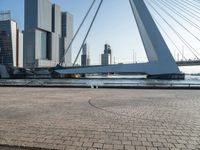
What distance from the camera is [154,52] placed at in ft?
99.6

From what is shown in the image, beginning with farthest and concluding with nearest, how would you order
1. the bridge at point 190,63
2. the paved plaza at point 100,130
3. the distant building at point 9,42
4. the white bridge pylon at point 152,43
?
the distant building at point 9,42 → the bridge at point 190,63 → the white bridge pylon at point 152,43 → the paved plaza at point 100,130

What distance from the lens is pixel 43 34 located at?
116 metres

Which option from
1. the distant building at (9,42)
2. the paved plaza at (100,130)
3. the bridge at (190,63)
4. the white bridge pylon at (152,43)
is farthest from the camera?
the distant building at (9,42)

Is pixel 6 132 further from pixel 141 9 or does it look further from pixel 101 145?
pixel 141 9

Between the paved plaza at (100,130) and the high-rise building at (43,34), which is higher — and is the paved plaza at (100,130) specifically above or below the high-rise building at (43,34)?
below

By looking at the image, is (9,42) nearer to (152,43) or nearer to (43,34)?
(43,34)

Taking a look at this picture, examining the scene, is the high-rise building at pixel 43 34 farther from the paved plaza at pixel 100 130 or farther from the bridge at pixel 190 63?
the paved plaza at pixel 100 130

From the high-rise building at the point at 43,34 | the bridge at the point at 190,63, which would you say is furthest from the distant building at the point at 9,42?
the bridge at the point at 190,63

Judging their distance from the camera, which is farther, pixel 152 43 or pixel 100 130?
pixel 152 43

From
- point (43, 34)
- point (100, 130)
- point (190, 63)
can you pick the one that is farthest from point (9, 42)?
point (100, 130)

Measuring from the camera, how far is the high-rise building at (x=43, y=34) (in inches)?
4193

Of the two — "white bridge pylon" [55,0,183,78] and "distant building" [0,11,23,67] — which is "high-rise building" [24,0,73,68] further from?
"white bridge pylon" [55,0,183,78]

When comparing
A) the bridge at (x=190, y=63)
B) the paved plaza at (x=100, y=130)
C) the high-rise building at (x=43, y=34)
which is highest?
the high-rise building at (x=43, y=34)

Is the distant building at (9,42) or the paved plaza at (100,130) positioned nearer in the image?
the paved plaza at (100,130)
